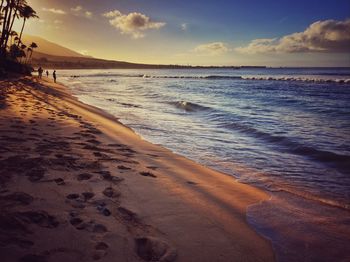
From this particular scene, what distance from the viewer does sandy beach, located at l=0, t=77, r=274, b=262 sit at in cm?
272

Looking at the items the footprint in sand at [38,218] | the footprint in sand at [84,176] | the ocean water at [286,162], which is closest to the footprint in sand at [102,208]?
the footprint in sand at [38,218]

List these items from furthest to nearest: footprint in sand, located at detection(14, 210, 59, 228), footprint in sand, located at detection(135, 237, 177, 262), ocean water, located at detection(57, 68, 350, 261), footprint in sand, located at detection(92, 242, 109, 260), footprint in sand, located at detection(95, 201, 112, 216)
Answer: ocean water, located at detection(57, 68, 350, 261) → footprint in sand, located at detection(95, 201, 112, 216) → footprint in sand, located at detection(14, 210, 59, 228) → footprint in sand, located at detection(135, 237, 177, 262) → footprint in sand, located at detection(92, 242, 109, 260)

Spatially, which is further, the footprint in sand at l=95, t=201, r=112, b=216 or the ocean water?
the ocean water

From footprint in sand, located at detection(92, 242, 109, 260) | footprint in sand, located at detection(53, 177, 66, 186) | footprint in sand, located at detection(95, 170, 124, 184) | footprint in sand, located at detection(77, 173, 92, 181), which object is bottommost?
footprint in sand, located at detection(92, 242, 109, 260)

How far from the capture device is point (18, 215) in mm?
2965

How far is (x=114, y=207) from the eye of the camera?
11.9 feet

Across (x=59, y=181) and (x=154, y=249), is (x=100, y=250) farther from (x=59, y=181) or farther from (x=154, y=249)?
(x=59, y=181)

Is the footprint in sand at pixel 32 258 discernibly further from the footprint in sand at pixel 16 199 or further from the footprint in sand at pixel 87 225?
the footprint in sand at pixel 16 199

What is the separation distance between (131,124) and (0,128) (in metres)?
5.32

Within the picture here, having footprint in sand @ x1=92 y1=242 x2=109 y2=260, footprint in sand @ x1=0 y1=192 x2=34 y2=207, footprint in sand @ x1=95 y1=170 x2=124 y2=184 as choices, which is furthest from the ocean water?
footprint in sand @ x1=0 y1=192 x2=34 y2=207

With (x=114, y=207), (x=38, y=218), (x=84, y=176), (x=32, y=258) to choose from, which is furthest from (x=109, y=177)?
(x=32, y=258)

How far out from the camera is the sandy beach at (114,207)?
2.72 meters

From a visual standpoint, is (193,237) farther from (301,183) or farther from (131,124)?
(131,124)

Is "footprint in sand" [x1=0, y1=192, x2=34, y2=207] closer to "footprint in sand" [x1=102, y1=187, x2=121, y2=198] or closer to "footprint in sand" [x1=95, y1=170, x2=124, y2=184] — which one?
"footprint in sand" [x1=102, y1=187, x2=121, y2=198]
